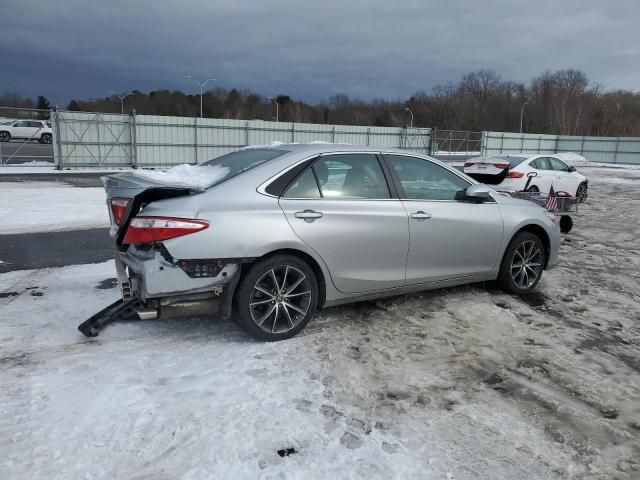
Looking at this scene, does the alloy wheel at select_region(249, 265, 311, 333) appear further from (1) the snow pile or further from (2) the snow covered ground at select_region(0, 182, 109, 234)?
(2) the snow covered ground at select_region(0, 182, 109, 234)

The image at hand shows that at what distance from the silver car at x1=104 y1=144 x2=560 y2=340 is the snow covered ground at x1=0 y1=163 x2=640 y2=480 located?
33 cm

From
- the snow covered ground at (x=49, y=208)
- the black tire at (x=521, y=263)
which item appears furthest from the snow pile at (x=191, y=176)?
the snow covered ground at (x=49, y=208)

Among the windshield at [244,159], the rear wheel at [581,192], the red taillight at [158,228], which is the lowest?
the rear wheel at [581,192]

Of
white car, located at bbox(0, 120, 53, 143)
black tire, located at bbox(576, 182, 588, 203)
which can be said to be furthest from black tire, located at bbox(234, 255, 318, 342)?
white car, located at bbox(0, 120, 53, 143)

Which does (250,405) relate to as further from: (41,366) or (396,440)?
(41,366)

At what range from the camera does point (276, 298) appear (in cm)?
401

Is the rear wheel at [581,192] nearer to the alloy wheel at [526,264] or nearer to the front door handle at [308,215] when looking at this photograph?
the alloy wheel at [526,264]

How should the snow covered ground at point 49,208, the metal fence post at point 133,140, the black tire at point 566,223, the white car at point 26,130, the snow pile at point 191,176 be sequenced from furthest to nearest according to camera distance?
the white car at point 26,130, the metal fence post at point 133,140, the black tire at point 566,223, the snow covered ground at point 49,208, the snow pile at point 191,176

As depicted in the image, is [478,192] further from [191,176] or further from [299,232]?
[191,176]

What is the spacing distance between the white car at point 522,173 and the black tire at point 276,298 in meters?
9.19

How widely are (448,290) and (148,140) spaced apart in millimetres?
21368

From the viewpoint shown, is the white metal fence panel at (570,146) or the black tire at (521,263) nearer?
the black tire at (521,263)

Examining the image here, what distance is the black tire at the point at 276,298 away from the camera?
12.7 ft

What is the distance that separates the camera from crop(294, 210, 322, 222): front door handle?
13.1ft
